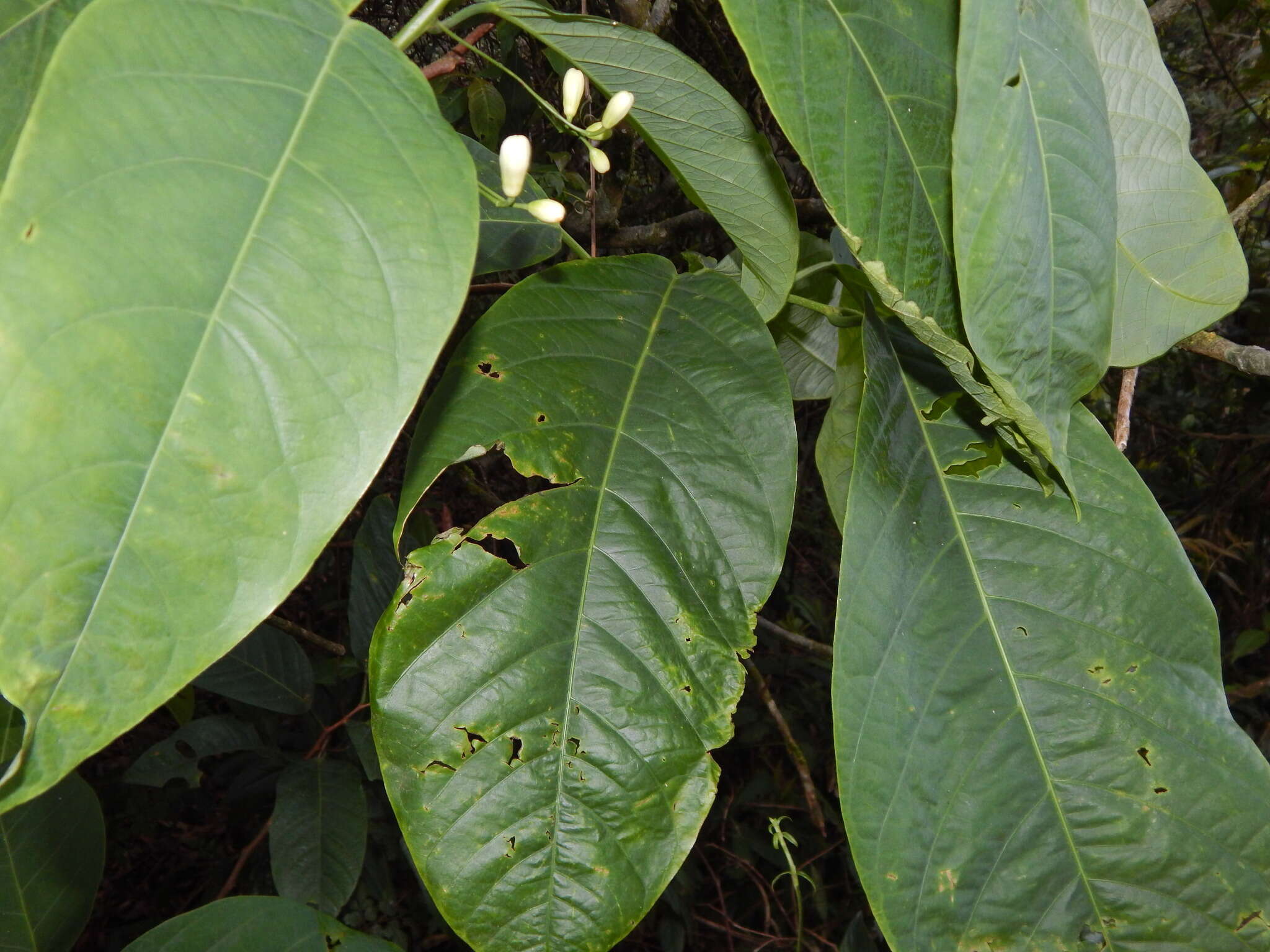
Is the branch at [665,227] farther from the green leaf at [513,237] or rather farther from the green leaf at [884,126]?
the green leaf at [884,126]

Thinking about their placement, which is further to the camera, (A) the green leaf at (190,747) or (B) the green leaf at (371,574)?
(A) the green leaf at (190,747)

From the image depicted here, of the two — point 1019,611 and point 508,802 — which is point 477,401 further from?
point 1019,611

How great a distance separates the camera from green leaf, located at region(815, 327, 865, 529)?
2.74 ft

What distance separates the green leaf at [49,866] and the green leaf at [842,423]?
94cm

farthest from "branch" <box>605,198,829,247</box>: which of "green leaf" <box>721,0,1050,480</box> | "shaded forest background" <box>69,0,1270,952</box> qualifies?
"green leaf" <box>721,0,1050,480</box>

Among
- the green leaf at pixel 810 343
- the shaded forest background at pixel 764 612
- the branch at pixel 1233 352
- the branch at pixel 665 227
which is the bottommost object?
the shaded forest background at pixel 764 612

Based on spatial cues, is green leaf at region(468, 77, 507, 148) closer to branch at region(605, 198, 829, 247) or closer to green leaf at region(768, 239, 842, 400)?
branch at region(605, 198, 829, 247)

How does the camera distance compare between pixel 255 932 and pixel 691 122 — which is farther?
pixel 255 932

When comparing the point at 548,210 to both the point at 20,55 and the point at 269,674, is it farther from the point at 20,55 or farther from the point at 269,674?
the point at 269,674

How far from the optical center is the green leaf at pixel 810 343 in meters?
1.06

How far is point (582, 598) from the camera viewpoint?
2.07 ft

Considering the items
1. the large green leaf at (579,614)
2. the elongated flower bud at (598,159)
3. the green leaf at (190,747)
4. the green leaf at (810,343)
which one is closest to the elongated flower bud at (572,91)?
the elongated flower bud at (598,159)

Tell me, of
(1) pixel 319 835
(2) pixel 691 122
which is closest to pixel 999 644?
(2) pixel 691 122

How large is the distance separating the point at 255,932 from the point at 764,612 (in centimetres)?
213
